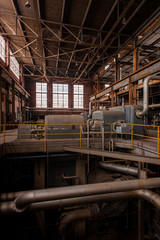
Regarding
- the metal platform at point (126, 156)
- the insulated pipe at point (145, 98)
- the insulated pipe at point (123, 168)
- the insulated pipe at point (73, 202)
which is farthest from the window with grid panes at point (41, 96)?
the insulated pipe at point (73, 202)

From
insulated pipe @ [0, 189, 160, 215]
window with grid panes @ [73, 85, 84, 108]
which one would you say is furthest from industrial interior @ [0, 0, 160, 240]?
window with grid panes @ [73, 85, 84, 108]

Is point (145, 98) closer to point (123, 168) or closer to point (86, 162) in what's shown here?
point (123, 168)

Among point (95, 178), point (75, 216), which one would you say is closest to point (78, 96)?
point (95, 178)

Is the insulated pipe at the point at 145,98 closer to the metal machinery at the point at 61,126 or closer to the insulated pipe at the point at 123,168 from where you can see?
the insulated pipe at the point at 123,168

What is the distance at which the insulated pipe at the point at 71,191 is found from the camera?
3371 millimetres

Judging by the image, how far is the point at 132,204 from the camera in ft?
23.9

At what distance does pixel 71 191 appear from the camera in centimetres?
347

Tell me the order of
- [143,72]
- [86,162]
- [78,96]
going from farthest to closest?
1. [78,96]
2. [143,72]
3. [86,162]

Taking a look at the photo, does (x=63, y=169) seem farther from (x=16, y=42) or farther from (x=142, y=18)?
(x=16, y=42)

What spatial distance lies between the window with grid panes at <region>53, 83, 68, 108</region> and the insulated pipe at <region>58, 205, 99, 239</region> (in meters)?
19.8

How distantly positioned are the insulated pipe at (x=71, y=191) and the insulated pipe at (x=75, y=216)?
131 inches

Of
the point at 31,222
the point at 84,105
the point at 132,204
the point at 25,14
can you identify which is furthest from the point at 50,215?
the point at 84,105

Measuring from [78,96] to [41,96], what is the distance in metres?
7.18

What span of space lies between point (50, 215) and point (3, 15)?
15025 mm
